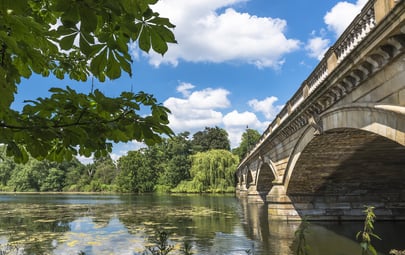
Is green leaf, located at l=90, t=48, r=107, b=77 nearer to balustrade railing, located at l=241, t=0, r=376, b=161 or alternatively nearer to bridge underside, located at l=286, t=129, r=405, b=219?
balustrade railing, located at l=241, t=0, r=376, b=161

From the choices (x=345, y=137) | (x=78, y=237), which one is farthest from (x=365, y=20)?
(x=78, y=237)

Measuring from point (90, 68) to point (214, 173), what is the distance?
5596cm

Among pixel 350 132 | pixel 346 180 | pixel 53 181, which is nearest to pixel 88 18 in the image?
pixel 350 132

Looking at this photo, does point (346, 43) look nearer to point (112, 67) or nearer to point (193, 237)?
point (112, 67)

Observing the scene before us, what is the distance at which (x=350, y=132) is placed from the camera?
11539mm

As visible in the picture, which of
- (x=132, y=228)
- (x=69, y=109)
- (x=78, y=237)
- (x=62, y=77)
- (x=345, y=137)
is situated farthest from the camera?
(x=132, y=228)

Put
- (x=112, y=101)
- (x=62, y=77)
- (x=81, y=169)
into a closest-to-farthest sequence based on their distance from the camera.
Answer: (x=112, y=101) → (x=62, y=77) → (x=81, y=169)

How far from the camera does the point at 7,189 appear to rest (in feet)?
294

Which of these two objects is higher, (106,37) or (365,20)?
(365,20)

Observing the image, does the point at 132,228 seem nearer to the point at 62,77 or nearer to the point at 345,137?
the point at 345,137

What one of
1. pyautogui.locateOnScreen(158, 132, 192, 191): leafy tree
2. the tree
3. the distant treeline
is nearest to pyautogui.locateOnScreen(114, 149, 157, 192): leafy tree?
the distant treeline

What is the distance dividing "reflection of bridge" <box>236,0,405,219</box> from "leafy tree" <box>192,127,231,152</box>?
66438 millimetres

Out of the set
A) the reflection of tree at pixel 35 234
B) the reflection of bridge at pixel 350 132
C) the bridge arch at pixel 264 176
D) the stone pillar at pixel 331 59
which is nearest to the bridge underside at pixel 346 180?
the reflection of bridge at pixel 350 132

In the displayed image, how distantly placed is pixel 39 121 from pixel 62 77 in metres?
2.02
